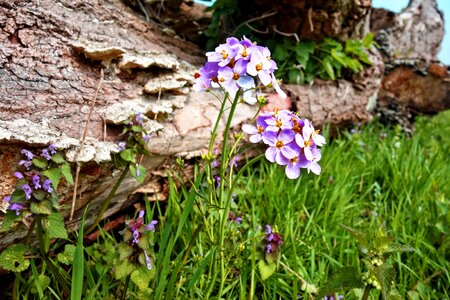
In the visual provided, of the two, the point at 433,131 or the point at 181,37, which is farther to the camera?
the point at 433,131

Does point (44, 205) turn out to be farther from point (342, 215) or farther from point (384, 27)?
point (384, 27)

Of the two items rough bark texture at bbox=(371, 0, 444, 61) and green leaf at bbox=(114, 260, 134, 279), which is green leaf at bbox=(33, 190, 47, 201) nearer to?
green leaf at bbox=(114, 260, 134, 279)

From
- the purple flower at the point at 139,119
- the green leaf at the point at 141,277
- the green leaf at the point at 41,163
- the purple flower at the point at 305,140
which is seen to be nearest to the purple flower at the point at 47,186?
the green leaf at the point at 41,163

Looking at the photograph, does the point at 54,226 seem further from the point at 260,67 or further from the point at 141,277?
the point at 260,67

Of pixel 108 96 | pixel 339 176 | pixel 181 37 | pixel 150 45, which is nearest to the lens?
pixel 108 96

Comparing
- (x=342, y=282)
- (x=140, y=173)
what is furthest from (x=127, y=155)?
(x=342, y=282)

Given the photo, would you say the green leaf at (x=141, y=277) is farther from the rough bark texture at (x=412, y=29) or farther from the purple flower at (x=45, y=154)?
the rough bark texture at (x=412, y=29)

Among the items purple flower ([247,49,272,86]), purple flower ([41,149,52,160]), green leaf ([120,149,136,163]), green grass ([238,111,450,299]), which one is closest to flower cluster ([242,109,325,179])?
purple flower ([247,49,272,86])

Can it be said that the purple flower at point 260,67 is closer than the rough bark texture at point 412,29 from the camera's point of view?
Yes

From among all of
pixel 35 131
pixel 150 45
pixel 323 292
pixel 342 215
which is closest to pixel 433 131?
pixel 342 215
